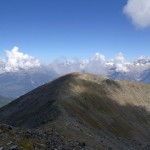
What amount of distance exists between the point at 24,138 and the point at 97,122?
9532cm

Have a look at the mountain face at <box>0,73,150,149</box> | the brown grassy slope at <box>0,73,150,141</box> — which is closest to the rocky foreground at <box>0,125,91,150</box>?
the mountain face at <box>0,73,150,149</box>

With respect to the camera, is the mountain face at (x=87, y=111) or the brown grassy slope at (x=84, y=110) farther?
the brown grassy slope at (x=84, y=110)

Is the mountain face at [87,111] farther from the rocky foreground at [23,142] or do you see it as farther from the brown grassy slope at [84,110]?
the rocky foreground at [23,142]

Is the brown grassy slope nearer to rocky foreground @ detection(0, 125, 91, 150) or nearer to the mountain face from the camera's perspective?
the mountain face

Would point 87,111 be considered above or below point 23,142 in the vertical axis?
above

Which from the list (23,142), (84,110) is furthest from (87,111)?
(23,142)

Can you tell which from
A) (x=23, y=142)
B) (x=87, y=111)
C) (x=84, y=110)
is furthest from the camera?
(x=87, y=111)

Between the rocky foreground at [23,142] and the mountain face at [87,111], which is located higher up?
the mountain face at [87,111]

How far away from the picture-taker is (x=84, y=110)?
484 ft

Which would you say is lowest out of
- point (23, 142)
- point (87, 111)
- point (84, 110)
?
point (23, 142)

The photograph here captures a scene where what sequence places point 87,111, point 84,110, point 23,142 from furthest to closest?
point 87,111, point 84,110, point 23,142

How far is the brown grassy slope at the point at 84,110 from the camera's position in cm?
12988

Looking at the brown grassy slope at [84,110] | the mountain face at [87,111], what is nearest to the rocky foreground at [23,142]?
the mountain face at [87,111]

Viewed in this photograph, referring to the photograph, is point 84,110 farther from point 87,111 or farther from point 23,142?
point 23,142
